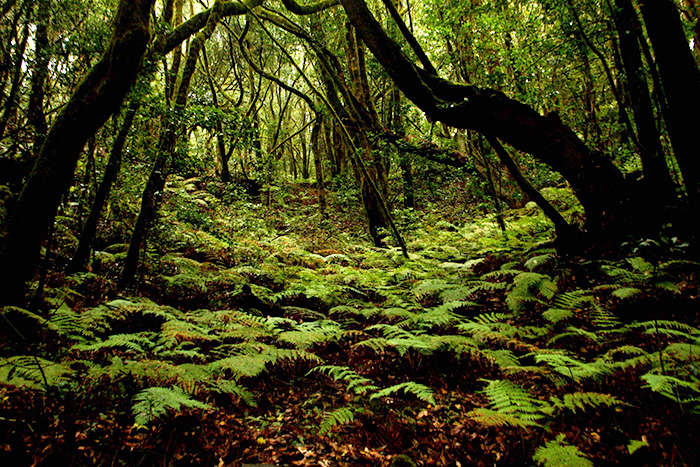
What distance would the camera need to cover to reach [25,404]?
6.75 ft

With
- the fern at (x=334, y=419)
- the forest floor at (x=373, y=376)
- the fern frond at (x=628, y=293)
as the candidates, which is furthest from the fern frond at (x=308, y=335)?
the fern frond at (x=628, y=293)

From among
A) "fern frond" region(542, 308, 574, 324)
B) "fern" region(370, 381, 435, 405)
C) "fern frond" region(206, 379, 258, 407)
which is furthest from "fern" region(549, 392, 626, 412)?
"fern frond" region(206, 379, 258, 407)

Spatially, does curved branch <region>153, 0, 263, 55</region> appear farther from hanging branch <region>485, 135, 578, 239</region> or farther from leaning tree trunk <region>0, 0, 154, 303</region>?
hanging branch <region>485, 135, 578, 239</region>

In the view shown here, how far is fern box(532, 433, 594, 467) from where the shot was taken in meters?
1.60

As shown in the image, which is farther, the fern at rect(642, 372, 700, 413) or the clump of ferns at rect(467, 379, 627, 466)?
the fern at rect(642, 372, 700, 413)

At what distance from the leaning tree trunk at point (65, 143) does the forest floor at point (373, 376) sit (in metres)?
0.51

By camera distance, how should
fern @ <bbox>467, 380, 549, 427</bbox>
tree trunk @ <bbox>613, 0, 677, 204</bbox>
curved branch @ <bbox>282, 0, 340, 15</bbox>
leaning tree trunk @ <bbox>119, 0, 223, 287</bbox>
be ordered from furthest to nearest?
curved branch @ <bbox>282, 0, 340, 15</bbox>
leaning tree trunk @ <bbox>119, 0, 223, 287</bbox>
tree trunk @ <bbox>613, 0, 677, 204</bbox>
fern @ <bbox>467, 380, 549, 427</bbox>

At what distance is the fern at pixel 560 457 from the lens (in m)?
1.60

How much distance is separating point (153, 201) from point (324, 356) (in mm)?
3976

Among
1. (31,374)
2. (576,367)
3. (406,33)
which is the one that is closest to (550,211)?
(576,367)

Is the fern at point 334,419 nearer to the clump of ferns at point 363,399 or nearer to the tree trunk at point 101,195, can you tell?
the clump of ferns at point 363,399

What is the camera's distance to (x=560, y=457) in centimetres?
165

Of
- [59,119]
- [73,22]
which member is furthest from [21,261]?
[73,22]

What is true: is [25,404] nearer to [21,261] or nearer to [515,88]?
[21,261]
